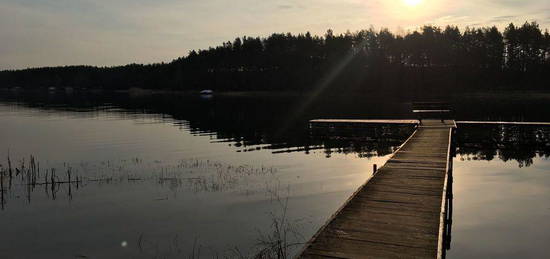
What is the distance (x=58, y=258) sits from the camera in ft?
33.7

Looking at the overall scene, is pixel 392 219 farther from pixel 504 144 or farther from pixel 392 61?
pixel 392 61

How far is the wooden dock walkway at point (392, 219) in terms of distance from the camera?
7.99 m

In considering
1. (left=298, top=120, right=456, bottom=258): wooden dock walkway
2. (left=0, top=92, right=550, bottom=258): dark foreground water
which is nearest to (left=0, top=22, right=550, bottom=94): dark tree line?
(left=0, top=92, right=550, bottom=258): dark foreground water

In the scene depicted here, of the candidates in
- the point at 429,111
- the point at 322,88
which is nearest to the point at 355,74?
the point at 322,88

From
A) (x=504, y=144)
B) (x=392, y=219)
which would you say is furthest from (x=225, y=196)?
(x=504, y=144)

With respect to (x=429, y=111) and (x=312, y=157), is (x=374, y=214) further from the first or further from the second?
(x=429, y=111)

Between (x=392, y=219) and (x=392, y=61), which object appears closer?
(x=392, y=219)

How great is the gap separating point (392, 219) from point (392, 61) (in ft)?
368

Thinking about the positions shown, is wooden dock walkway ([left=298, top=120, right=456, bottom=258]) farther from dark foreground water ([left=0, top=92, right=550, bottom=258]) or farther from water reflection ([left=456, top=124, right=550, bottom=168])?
water reflection ([left=456, top=124, right=550, bottom=168])

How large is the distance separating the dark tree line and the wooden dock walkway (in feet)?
302

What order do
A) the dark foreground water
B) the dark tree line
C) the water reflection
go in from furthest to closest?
the dark tree line < the water reflection < the dark foreground water

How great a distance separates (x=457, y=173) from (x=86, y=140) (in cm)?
2526

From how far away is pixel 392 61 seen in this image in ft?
381

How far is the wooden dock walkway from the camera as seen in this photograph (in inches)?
315
